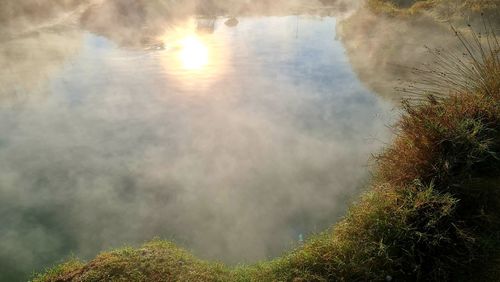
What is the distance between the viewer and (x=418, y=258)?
3.77 m

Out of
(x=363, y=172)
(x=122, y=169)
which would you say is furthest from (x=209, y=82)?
(x=363, y=172)

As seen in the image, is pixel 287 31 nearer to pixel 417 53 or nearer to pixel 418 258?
pixel 417 53

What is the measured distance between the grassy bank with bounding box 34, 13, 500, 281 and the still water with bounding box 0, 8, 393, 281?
47.8 inches

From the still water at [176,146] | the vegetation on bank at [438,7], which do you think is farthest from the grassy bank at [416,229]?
the vegetation on bank at [438,7]

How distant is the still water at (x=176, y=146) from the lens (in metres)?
5.80

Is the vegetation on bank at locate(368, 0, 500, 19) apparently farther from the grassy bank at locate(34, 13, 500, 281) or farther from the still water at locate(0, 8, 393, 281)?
the grassy bank at locate(34, 13, 500, 281)

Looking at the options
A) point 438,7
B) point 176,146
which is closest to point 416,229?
point 176,146

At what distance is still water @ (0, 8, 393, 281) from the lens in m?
5.80

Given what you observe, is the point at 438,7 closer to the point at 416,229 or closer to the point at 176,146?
the point at 176,146

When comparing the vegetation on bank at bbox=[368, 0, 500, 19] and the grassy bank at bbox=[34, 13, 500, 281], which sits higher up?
the vegetation on bank at bbox=[368, 0, 500, 19]

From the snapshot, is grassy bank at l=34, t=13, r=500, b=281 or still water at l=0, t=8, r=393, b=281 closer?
grassy bank at l=34, t=13, r=500, b=281

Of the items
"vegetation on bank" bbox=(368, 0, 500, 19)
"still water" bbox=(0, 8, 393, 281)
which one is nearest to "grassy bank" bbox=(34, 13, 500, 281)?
"still water" bbox=(0, 8, 393, 281)

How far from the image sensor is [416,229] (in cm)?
395

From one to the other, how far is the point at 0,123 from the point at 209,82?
15.2ft
